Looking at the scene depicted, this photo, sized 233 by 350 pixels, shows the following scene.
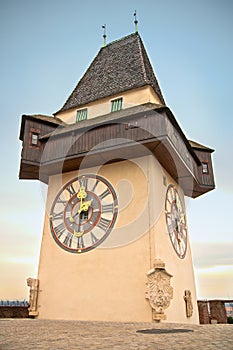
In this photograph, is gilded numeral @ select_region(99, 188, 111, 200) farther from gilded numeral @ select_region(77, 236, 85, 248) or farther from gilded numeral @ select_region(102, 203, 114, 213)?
gilded numeral @ select_region(77, 236, 85, 248)

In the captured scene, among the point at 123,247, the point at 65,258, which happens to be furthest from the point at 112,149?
the point at 65,258

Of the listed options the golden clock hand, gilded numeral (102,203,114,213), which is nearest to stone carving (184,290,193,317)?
gilded numeral (102,203,114,213)

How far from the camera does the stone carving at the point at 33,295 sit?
993 cm

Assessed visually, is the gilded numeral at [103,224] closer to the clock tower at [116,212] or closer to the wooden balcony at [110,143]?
the clock tower at [116,212]

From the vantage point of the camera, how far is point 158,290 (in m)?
8.41

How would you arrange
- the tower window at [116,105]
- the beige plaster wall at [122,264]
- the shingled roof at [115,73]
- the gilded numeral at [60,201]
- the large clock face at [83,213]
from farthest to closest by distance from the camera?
the shingled roof at [115,73] < the tower window at [116,105] < the gilded numeral at [60,201] < the large clock face at [83,213] < the beige plaster wall at [122,264]

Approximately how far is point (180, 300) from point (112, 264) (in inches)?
96.6

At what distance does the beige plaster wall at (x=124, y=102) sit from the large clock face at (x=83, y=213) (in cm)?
298

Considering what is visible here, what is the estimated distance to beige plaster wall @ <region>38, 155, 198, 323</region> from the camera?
29.1ft

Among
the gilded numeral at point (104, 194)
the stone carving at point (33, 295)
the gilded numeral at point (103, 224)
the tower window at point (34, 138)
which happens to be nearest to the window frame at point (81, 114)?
the tower window at point (34, 138)

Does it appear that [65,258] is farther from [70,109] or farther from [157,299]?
[70,109]

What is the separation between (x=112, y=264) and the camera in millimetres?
9383

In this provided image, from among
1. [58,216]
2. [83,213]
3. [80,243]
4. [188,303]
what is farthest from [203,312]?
[58,216]

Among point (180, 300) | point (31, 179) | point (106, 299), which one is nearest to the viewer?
point (106, 299)
